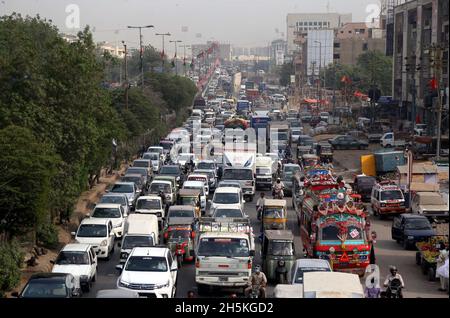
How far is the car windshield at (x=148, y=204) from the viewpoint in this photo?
30.0m

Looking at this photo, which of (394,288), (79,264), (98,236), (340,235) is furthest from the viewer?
(98,236)

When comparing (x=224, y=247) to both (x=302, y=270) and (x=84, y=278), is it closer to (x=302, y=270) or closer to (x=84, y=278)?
(x=302, y=270)

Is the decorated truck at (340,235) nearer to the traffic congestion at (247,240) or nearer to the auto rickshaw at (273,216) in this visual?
the traffic congestion at (247,240)

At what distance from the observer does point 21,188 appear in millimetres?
22859

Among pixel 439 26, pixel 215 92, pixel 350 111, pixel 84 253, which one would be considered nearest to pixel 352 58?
pixel 215 92

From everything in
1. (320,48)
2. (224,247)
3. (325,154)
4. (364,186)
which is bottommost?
(325,154)

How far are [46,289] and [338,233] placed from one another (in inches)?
302

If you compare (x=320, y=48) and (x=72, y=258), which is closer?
(x=72, y=258)

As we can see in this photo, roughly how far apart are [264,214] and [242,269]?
832 cm

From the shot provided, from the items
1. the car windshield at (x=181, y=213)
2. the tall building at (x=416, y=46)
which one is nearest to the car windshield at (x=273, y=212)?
the car windshield at (x=181, y=213)

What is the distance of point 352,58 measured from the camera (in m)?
140

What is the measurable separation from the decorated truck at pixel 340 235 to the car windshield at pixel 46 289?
263 inches

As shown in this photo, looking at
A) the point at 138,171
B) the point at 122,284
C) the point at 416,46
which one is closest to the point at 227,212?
the point at 122,284

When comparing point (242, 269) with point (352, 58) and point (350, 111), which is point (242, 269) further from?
point (352, 58)
